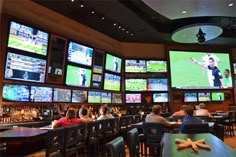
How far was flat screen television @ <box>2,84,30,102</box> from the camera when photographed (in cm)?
633

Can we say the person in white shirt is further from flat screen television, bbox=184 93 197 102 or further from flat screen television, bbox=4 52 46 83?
flat screen television, bbox=4 52 46 83

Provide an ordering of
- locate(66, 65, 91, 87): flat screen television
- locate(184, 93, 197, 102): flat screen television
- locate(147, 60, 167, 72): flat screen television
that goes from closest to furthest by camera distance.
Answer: locate(66, 65, 91, 87): flat screen television, locate(147, 60, 167, 72): flat screen television, locate(184, 93, 197, 102): flat screen television

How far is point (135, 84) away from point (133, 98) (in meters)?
0.71

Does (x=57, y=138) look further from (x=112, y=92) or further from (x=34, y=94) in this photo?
(x=112, y=92)

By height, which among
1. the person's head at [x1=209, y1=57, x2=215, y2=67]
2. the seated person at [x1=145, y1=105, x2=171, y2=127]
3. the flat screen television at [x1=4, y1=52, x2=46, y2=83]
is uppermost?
the person's head at [x1=209, y1=57, x2=215, y2=67]

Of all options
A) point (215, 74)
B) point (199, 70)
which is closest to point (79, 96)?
point (199, 70)

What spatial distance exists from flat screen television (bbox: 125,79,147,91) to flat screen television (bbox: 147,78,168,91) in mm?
244

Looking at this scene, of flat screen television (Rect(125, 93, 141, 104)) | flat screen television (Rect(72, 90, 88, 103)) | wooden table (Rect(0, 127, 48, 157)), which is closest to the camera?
wooden table (Rect(0, 127, 48, 157))

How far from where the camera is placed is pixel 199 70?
13648 mm

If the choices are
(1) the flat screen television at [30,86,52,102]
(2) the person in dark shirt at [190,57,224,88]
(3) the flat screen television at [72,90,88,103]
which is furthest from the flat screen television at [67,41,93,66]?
(2) the person in dark shirt at [190,57,224,88]

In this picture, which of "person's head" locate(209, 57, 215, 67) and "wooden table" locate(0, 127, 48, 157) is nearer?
"wooden table" locate(0, 127, 48, 157)

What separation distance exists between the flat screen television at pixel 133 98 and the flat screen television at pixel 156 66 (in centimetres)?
145

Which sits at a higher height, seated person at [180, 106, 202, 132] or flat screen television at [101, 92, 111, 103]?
flat screen television at [101, 92, 111, 103]

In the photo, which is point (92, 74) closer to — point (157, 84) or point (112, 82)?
point (112, 82)
